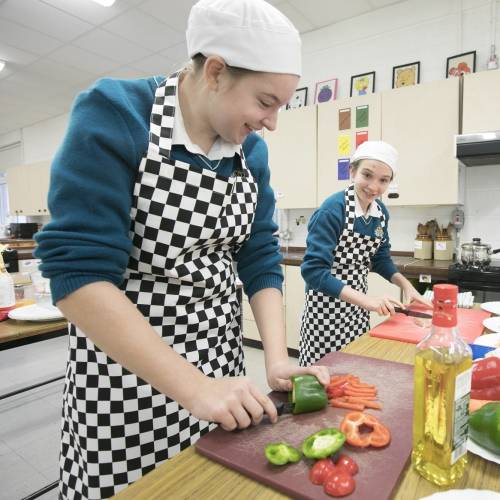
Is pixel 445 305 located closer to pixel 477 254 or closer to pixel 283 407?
pixel 283 407

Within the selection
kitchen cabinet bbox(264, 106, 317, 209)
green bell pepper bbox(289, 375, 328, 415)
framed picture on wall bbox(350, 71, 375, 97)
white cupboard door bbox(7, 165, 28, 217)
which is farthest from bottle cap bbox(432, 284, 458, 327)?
white cupboard door bbox(7, 165, 28, 217)

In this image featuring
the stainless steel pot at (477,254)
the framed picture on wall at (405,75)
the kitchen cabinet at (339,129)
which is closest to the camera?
the stainless steel pot at (477,254)

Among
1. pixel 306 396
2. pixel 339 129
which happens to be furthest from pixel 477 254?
pixel 306 396

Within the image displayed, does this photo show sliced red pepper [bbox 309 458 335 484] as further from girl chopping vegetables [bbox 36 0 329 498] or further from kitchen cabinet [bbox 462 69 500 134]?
kitchen cabinet [bbox 462 69 500 134]

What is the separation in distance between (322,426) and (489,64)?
10.6 feet

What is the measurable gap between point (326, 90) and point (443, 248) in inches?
72.3

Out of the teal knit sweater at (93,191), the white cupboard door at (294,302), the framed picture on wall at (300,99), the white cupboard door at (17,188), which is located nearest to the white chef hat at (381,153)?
the teal knit sweater at (93,191)

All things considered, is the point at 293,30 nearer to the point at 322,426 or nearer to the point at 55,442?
the point at 322,426

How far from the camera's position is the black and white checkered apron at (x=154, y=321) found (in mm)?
743

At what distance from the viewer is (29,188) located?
21.5 ft

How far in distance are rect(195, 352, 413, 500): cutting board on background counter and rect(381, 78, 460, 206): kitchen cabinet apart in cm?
240

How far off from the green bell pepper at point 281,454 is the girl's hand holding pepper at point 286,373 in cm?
20

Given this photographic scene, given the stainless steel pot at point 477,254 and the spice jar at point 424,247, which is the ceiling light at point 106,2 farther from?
the stainless steel pot at point 477,254

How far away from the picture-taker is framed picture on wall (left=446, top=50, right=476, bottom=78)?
297 centimetres
